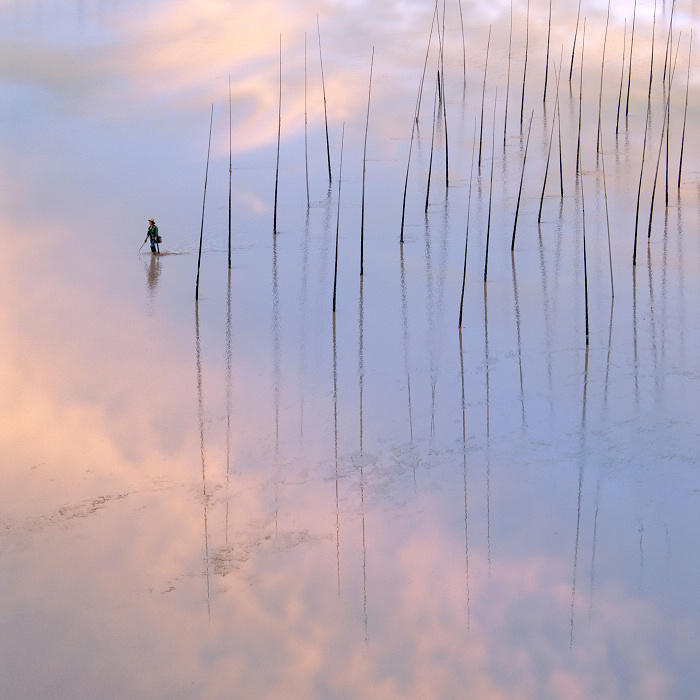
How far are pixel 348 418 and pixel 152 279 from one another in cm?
361

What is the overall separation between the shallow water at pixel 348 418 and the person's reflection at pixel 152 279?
0.05 meters

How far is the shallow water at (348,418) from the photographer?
14.8ft

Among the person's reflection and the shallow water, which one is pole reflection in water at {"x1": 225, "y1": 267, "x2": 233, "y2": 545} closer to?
the shallow water

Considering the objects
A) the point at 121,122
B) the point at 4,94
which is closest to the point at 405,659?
the point at 121,122

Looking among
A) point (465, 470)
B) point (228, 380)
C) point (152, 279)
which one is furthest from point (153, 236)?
point (465, 470)

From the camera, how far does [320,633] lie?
460 centimetres

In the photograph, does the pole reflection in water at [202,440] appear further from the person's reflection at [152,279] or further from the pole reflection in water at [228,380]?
the person's reflection at [152,279]

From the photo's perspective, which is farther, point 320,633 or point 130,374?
point 130,374

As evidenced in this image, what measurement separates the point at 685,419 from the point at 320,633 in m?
2.89

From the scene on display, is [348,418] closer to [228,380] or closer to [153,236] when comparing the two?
[228,380]

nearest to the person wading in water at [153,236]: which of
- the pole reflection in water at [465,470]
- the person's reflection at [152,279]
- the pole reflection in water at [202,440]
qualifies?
the person's reflection at [152,279]

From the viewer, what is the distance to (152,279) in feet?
31.2

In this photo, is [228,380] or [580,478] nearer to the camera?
[580,478]

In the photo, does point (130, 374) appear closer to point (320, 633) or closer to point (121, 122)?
point (320, 633)
